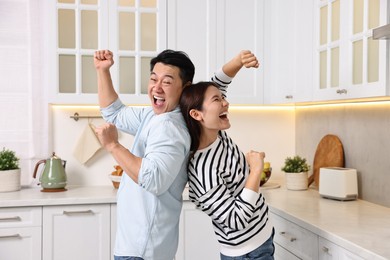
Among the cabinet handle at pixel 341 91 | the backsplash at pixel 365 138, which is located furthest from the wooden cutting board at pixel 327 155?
the cabinet handle at pixel 341 91

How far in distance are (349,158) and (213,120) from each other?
1564mm

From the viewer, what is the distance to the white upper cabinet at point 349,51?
231 cm

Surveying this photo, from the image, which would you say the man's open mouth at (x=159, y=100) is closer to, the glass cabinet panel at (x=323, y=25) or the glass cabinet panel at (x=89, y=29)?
the glass cabinet panel at (x=323, y=25)

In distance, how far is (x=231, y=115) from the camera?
3793 mm

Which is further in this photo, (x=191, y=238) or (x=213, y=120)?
(x=191, y=238)

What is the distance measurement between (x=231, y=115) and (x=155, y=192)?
218cm

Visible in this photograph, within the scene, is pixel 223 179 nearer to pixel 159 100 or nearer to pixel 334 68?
pixel 159 100

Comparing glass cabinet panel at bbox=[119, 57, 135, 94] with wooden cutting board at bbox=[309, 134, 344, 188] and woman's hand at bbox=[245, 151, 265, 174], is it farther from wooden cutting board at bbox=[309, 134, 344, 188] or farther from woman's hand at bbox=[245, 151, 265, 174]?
woman's hand at bbox=[245, 151, 265, 174]

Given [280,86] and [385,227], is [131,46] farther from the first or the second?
[385,227]

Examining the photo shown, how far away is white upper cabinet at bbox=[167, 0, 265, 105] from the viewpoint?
3.33m

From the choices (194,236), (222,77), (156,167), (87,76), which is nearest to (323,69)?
(222,77)

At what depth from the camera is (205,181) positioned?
1.78 m

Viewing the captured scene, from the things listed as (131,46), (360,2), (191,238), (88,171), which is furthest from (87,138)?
(360,2)

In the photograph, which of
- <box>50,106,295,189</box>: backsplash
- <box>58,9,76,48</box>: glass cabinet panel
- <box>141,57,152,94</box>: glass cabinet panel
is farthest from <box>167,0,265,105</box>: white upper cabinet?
<box>58,9,76,48</box>: glass cabinet panel
